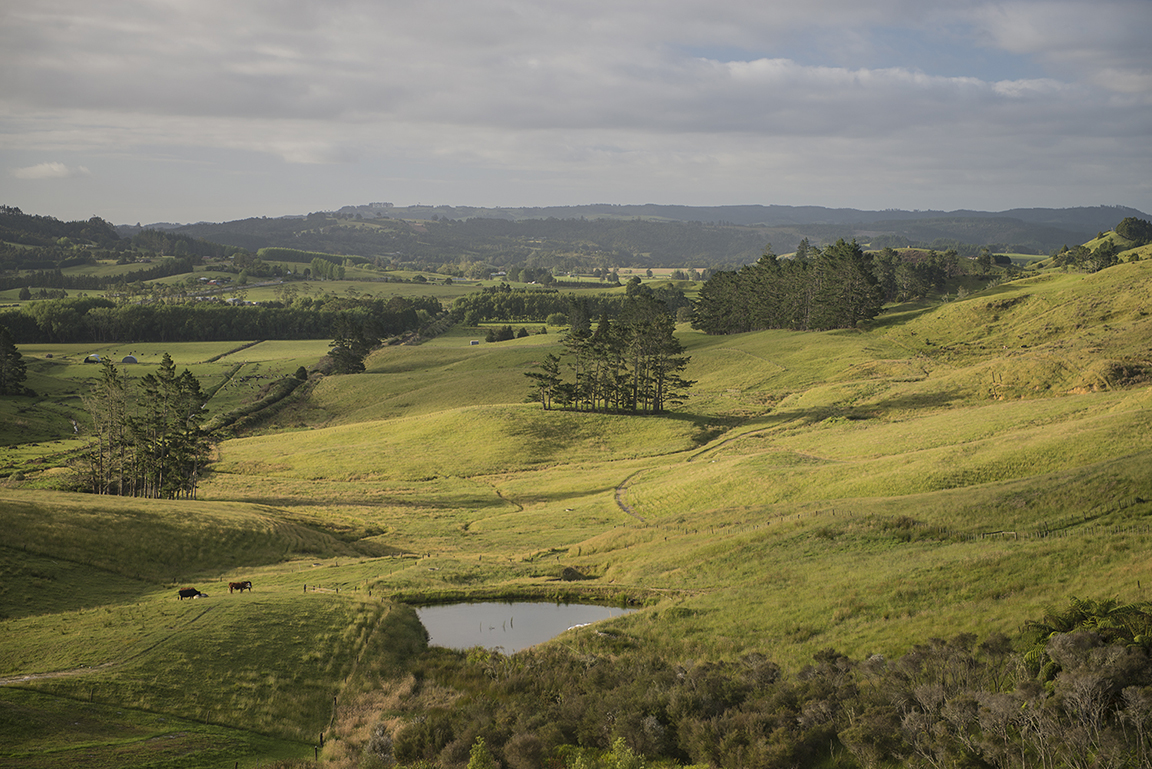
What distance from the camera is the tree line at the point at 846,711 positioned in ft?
46.1

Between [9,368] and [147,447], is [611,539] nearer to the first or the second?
[147,447]

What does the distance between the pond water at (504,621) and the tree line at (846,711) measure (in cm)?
607

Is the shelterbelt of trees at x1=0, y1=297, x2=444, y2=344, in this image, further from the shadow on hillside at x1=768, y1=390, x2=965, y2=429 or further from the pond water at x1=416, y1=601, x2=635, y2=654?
the pond water at x1=416, y1=601, x2=635, y2=654

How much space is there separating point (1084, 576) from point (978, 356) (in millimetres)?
81999

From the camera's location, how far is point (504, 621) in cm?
3109

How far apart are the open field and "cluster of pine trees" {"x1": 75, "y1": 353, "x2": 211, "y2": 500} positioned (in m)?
3.95

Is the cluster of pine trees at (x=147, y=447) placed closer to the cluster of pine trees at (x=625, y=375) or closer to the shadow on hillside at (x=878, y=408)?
the cluster of pine trees at (x=625, y=375)

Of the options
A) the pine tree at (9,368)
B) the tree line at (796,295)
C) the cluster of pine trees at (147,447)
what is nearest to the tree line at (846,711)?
the cluster of pine trees at (147,447)

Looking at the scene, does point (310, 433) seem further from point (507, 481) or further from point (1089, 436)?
point (1089, 436)

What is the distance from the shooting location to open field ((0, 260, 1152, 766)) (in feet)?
73.2

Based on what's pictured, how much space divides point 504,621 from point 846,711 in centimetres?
1747

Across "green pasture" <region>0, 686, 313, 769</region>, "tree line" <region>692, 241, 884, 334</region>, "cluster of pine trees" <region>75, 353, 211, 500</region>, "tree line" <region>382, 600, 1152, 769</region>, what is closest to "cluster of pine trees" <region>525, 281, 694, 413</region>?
"cluster of pine trees" <region>75, 353, 211, 500</region>

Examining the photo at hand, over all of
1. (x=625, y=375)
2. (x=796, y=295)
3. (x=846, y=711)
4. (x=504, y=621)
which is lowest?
(x=504, y=621)

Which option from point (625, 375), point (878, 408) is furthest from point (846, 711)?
point (625, 375)
